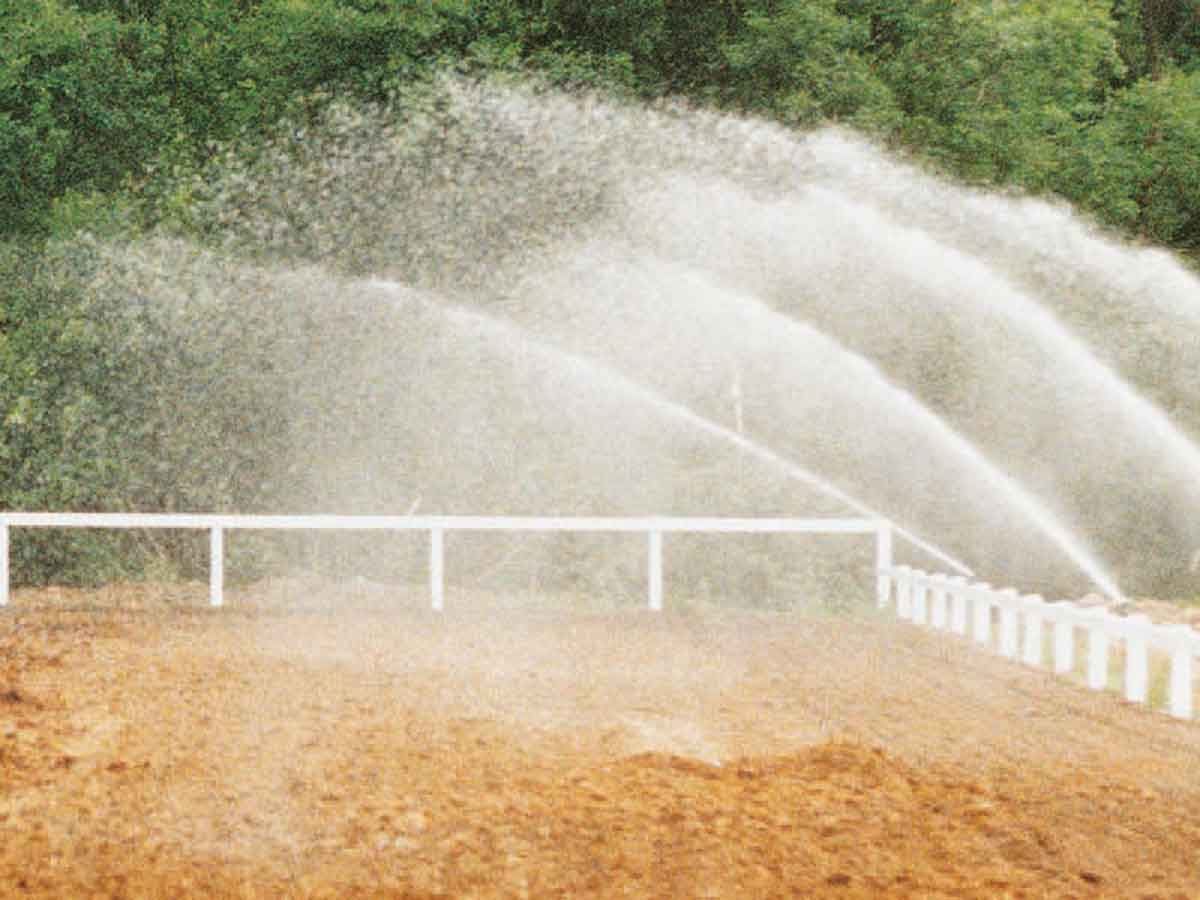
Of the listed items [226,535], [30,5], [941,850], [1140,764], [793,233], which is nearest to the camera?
[941,850]

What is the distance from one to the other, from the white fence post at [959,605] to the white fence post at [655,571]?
11.6 feet

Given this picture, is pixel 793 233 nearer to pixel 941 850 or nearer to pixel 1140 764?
pixel 1140 764

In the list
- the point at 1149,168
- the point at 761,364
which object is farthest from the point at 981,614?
the point at 1149,168

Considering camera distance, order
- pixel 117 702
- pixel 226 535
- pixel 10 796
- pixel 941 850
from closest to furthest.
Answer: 1. pixel 941 850
2. pixel 10 796
3. pixel 117 702
4. pixel 226 535

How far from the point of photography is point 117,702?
10.9 meters

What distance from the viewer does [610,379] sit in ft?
84.1

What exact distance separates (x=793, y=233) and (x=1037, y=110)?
6.62 m

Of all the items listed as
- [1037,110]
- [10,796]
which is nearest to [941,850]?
[10,796]

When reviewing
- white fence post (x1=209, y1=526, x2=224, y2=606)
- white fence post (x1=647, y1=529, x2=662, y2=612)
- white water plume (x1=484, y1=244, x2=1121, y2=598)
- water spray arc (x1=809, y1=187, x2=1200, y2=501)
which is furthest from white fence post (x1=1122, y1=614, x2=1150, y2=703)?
water spray arc (x1=809, y1=187, x2=1200, y2=501)

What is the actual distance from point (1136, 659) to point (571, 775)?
5197 millimetres

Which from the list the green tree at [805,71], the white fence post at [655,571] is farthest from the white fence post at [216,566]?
the green tree at [805,71]

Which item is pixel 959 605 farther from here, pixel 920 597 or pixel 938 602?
pixel 920 597

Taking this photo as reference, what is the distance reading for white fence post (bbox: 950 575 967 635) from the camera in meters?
16.4

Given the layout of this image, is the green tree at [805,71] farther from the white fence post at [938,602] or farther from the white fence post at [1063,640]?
the white fence post at [1063,640]
